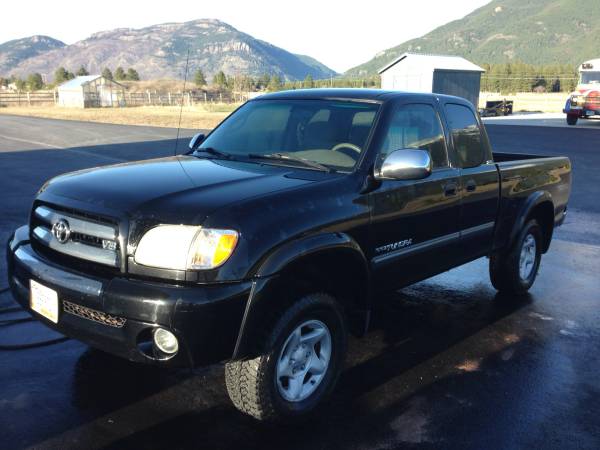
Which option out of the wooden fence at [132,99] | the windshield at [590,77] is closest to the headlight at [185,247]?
the windshield at [590,77]

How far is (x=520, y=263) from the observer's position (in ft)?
18.7

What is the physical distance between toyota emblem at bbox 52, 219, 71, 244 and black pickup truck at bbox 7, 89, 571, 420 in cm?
1

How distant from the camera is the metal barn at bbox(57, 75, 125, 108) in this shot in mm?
59594

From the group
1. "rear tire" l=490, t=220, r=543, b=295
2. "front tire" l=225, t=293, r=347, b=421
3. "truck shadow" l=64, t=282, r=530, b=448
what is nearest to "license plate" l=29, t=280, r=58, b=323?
"truck shadow" l=64, t=282, r=530, b=448

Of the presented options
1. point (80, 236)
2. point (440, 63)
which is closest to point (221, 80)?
point (440, 63)

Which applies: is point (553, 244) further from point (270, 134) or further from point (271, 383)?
point (271, 383)

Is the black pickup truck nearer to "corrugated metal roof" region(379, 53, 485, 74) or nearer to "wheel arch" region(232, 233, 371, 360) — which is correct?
"wheel arch" region(232, 233, 371, 360)

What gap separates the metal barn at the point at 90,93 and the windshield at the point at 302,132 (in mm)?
59398

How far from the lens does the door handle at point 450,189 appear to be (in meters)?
4.44

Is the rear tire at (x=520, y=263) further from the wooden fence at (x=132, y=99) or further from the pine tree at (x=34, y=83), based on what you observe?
the pine tree at (x=34, y=83)

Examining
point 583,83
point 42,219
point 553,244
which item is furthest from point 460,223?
point 583,83

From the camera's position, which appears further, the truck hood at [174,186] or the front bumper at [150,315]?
the truck hood at [174,186]

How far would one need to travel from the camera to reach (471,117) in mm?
5156

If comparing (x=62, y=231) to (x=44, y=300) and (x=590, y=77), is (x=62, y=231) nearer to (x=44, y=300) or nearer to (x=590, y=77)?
(x=44, y=300)
